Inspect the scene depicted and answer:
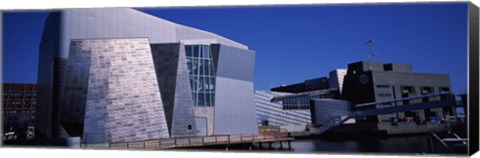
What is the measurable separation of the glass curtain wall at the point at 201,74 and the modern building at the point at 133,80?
5 cm

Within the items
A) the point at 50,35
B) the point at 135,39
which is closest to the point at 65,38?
the point at 50,35

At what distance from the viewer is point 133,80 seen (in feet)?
65.8

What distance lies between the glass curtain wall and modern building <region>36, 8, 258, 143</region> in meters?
0.05

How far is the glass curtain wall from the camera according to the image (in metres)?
22.9

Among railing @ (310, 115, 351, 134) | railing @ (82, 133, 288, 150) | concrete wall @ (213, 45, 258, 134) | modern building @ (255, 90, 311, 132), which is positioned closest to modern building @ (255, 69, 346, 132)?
modern building @ (255, 90, 311, 132)

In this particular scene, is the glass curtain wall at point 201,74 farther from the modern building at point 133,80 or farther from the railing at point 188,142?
the railing at point 188,142

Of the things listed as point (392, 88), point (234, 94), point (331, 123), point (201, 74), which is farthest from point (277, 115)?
point (201, 74)

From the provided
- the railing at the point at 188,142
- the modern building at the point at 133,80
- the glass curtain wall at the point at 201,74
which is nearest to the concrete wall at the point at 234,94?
the modern building at the point at 133,80

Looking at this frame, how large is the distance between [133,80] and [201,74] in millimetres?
4369

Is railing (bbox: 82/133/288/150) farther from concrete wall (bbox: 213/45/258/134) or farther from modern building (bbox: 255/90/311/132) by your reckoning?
modern building (bbox: 255/90/311/132)

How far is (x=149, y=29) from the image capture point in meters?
22.7

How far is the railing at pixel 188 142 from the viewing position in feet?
62.0

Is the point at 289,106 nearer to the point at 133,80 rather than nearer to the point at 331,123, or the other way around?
the point at 331,123

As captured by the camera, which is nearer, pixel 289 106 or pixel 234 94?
pixel 234 94
